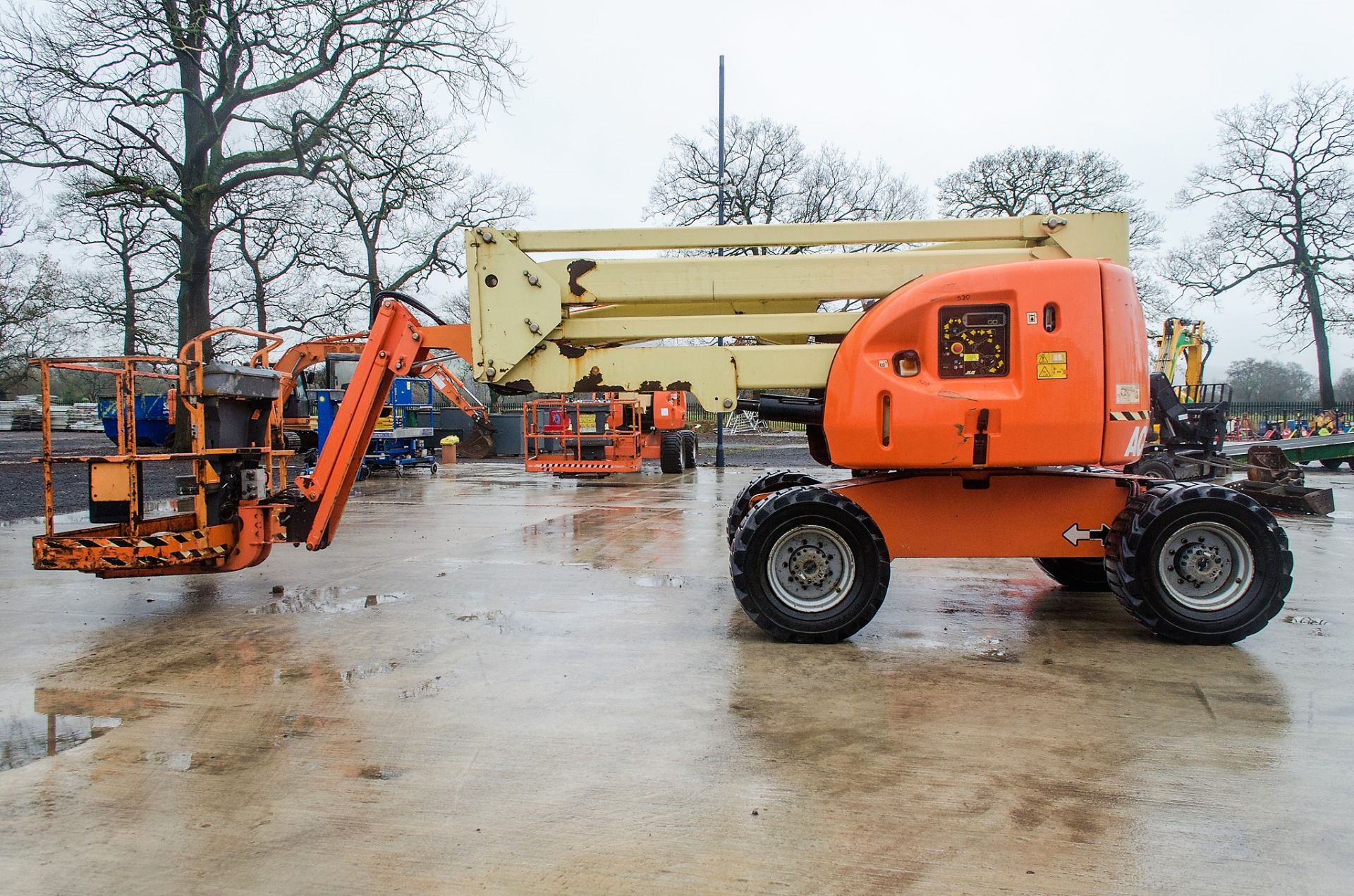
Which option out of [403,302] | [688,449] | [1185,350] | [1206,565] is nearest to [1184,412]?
[1185,350]

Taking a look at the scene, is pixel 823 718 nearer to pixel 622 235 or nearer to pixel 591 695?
pixel 591 695

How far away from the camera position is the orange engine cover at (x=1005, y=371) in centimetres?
530

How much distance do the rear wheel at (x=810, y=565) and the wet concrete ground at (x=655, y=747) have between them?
233 mm

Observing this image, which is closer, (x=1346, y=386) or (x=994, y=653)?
(x=994, y=653)

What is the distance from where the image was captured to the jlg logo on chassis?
5.48 meters

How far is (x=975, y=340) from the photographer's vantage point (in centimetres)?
539

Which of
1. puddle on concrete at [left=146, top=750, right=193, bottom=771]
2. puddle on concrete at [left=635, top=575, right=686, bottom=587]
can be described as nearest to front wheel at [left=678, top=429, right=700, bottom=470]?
puddle on concrete at [left=635, top=575, right=686, bottom=587]

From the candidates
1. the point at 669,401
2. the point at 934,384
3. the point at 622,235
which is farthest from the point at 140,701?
the point at 669,401

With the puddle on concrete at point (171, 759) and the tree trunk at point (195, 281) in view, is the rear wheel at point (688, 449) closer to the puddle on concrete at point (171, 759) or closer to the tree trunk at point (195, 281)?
the tree trunk at point (195, 281)

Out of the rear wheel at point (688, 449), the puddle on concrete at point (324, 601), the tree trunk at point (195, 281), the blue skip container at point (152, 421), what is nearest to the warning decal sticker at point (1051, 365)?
the puddle on concrete at point (324, 601)

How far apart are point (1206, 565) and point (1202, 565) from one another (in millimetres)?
30

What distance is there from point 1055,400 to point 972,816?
2905 millimetres

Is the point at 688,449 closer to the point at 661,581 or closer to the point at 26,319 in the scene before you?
the point at 661,581

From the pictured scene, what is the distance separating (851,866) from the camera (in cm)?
294
